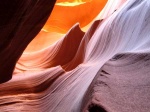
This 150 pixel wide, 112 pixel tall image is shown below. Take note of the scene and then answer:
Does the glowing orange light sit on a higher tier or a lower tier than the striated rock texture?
higher

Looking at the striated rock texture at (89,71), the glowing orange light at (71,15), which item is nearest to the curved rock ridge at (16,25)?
the striated rock texture at (89,71)

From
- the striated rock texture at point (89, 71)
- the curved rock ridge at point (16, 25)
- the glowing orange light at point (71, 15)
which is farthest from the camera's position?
the glowing orange light at point (71, 15)

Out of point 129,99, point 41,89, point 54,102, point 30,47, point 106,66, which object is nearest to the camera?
point 129,99

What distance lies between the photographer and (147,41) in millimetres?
3051

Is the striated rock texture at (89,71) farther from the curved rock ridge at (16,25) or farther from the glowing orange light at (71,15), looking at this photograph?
the glowing orange light at (71,15)

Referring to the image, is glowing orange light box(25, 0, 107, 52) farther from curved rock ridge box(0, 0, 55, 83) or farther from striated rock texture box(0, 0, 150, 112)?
curved rock ridge box(0, 0, 55, 83)

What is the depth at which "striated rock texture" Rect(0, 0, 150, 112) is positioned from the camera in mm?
1989

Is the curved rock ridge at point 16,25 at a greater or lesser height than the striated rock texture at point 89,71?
greater

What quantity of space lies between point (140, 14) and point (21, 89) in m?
2.25

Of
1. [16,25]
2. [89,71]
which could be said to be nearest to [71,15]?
[89,71]

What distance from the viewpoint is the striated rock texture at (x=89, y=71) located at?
1989 millimetres

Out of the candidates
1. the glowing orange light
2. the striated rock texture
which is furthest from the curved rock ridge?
the glowing orange light

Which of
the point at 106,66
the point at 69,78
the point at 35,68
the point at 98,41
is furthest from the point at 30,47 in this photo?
the point at 106,66

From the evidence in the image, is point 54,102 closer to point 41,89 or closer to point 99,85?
point 41,89
